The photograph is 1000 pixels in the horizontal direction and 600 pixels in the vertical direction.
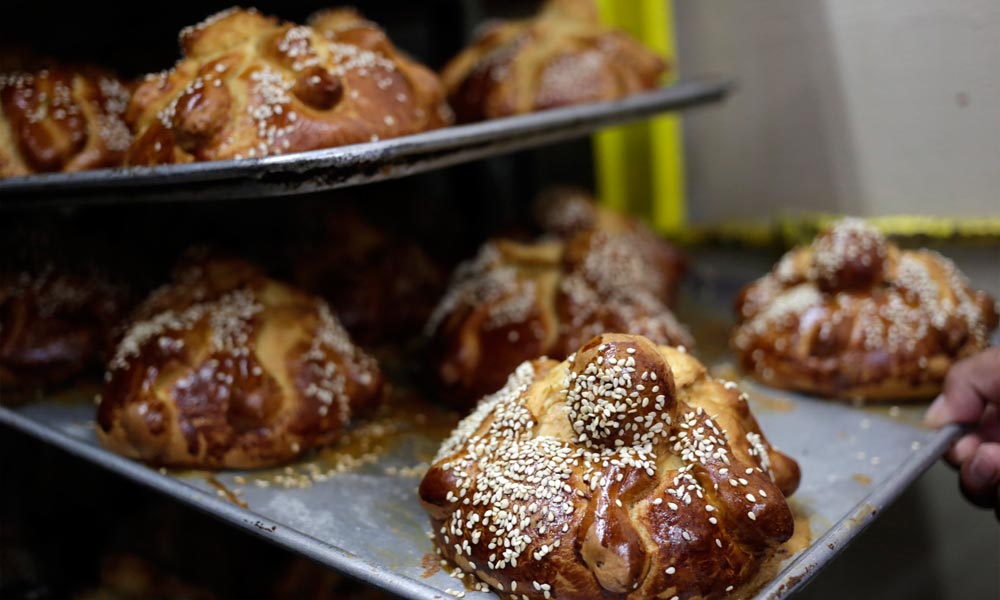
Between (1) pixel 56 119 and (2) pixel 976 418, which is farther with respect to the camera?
(1) pixel 56 119

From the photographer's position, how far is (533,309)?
2062 millimetres

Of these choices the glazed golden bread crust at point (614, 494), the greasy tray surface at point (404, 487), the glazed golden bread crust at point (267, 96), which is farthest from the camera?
the glazed golden bread crust at point (267, 96)

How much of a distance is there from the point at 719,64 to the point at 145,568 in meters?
2.30

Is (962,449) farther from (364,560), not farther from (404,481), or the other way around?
(364,560)

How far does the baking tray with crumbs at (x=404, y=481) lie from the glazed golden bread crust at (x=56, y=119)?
1.88ft

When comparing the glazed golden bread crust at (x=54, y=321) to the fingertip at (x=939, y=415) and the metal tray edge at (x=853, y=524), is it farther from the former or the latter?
the fingertip at (x=939, y=415)

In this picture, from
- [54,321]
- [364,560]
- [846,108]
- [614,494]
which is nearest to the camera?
[614,494]

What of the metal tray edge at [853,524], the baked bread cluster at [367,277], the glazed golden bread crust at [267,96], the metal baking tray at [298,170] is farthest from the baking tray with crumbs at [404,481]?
the glazed golden bread crust at [267,96]

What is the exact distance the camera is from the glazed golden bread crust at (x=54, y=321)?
2.09 meters

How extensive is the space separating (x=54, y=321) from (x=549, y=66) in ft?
4.56

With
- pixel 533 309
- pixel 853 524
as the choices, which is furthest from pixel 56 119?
pixel 853 524

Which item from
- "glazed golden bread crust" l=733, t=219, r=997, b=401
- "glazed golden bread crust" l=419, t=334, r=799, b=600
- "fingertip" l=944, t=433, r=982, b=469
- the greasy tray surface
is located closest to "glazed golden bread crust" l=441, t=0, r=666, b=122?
"glazed golden bread crust" l=733, t=219, r=997, b=401

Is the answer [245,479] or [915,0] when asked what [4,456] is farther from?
[915,0]

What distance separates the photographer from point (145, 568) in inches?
92.3
